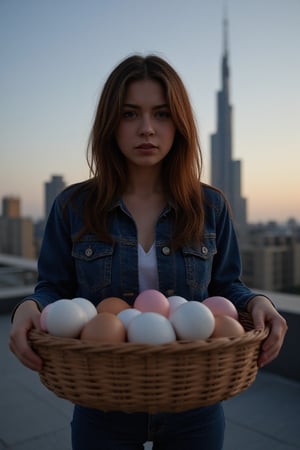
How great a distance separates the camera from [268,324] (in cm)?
109

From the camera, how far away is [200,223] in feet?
4.33

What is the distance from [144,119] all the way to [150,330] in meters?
0.57

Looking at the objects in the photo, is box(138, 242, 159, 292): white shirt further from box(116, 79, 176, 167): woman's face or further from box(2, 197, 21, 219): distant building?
box(2, 197, 21, 219): distant building

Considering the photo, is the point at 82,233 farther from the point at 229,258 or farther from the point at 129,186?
the point at 229,258

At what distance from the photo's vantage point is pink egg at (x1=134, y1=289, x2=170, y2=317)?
108cm

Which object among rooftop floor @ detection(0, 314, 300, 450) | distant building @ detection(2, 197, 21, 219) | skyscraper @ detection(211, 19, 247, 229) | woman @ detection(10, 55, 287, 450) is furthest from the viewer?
skyscraper @ detection(211, 19, 247, 229)

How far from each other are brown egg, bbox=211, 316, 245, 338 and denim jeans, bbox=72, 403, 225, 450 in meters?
0.35

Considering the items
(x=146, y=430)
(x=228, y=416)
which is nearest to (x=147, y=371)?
(x=146, y=430)

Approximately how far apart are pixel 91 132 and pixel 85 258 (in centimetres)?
39

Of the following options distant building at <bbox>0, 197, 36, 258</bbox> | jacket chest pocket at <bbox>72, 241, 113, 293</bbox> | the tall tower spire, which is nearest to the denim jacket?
jacket chest pocket at <bbox>72, 241, 113, 293</bbox>

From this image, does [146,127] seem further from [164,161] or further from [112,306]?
[112,306]

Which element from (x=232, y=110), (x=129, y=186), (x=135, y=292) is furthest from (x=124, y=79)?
(x=232, y=110)

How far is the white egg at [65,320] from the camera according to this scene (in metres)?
0.96

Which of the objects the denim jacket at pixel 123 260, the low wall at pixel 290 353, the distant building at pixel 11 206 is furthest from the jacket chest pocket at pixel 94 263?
the distant building at pixel 11 206
